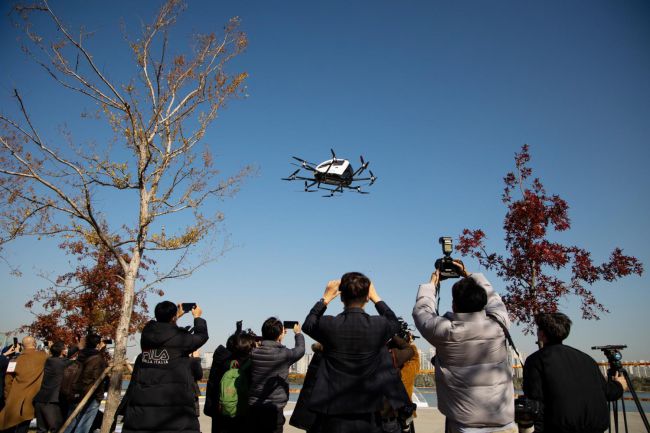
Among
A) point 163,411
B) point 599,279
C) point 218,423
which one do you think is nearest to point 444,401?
point 163,411

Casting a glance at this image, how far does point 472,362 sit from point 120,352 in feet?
23.3

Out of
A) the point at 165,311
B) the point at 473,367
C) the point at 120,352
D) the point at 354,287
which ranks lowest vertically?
the point at 120,352

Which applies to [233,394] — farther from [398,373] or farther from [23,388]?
[23,388]

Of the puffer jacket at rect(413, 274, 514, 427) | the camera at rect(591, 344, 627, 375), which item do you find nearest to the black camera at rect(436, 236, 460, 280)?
the puffer jacket at rect(413, 274, 514, 427)

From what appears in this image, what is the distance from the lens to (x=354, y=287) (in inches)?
119

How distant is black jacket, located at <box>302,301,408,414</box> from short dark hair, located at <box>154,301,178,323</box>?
1859 millimetres

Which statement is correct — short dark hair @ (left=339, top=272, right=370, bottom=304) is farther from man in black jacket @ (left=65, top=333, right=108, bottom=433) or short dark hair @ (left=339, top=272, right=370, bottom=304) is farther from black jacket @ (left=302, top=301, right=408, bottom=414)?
man in black jacket @ (left=65, top=333, right=108, bottom=433)

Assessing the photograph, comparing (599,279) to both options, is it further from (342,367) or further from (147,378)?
(147,378)

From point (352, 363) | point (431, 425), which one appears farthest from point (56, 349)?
point (431, 425)

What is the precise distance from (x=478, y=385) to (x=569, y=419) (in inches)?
29.4

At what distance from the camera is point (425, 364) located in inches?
1447

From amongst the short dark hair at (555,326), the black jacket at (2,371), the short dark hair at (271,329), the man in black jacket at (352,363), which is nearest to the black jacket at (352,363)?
the man in black jacket at (352,363)

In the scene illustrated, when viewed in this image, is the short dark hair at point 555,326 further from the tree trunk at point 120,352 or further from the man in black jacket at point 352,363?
the tree trunk at point 120,352

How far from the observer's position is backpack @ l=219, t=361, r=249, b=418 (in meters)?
4.68
